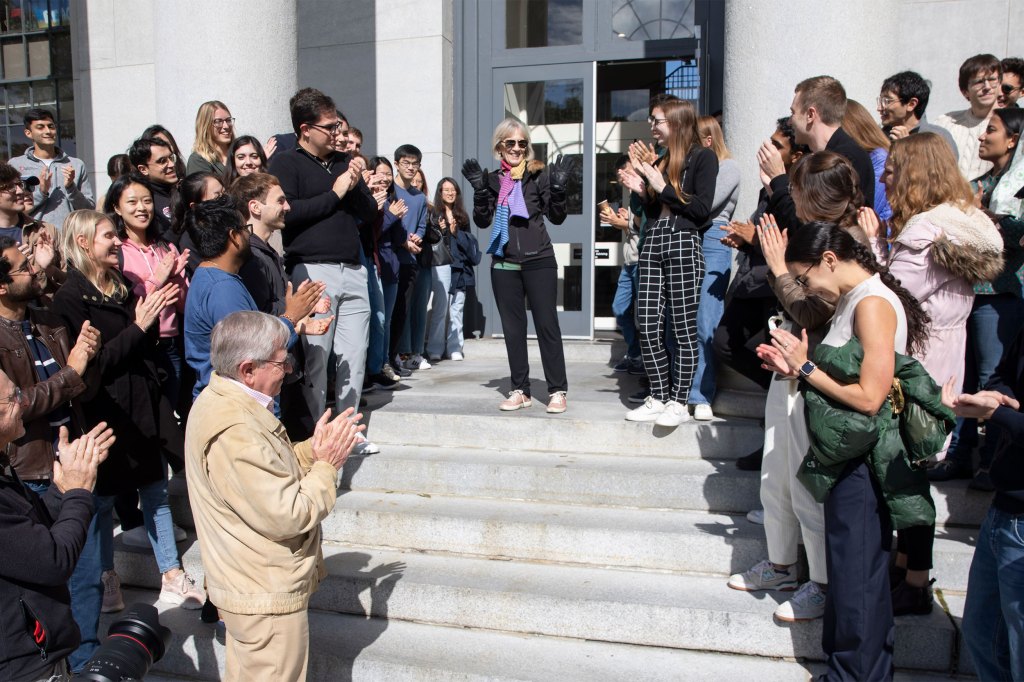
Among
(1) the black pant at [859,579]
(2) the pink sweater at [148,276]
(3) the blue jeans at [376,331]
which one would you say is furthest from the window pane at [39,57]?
(1) the black pant at [859,579]

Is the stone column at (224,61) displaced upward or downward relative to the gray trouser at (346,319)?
upward

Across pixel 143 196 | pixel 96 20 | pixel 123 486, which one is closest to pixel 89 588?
pixel 123 486

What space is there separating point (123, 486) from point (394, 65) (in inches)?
219

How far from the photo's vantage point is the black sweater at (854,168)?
3.97 m

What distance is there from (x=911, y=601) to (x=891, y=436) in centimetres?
94

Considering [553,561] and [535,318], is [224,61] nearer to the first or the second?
[535,318]

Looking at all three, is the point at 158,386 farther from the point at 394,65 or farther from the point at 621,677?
the point at 394,65

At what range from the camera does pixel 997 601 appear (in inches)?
107

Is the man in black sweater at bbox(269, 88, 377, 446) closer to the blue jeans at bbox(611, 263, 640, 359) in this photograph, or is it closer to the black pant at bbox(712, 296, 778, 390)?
the black pant at bbox(712, 296, 778, 390)

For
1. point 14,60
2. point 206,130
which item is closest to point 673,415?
point 206,130

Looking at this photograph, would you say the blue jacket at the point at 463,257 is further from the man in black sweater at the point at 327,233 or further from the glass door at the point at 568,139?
the man in black sweater at the point at 327,233

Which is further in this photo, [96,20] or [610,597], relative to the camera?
[96,20]

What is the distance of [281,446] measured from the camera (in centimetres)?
296

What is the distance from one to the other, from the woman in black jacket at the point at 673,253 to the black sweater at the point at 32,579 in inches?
128
